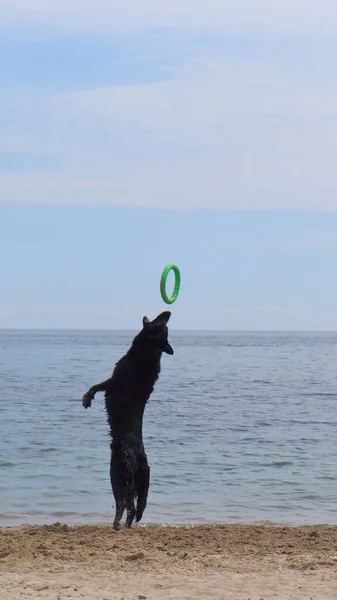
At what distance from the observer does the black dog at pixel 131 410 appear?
29.7 ft

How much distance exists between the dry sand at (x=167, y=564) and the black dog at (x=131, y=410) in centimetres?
32

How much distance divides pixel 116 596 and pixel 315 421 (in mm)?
15662

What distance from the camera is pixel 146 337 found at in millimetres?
9469

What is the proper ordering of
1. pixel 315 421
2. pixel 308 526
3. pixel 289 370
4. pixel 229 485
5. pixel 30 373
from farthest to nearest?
pixel 289 370 < pixel 30 373 < pixel 315 421 < pixel 229 485 < pixel 308 526

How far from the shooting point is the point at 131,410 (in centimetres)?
922

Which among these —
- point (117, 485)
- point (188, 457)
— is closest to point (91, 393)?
point (117, 485)

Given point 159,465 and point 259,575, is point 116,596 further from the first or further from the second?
point 159,465

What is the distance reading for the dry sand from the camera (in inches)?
260

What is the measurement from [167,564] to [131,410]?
204 cm

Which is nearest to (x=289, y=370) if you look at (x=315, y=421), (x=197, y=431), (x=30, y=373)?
(x=30, y=373)

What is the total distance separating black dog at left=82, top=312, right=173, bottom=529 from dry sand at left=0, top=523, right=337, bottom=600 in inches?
12.6

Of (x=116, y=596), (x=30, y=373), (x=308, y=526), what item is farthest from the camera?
(x=30, y=373)

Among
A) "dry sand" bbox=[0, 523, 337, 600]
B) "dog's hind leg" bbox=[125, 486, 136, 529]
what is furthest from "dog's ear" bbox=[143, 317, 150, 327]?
"dry sand" bbox=[0, 523, 337, 600]

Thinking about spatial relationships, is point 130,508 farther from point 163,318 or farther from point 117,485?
point 163,318
